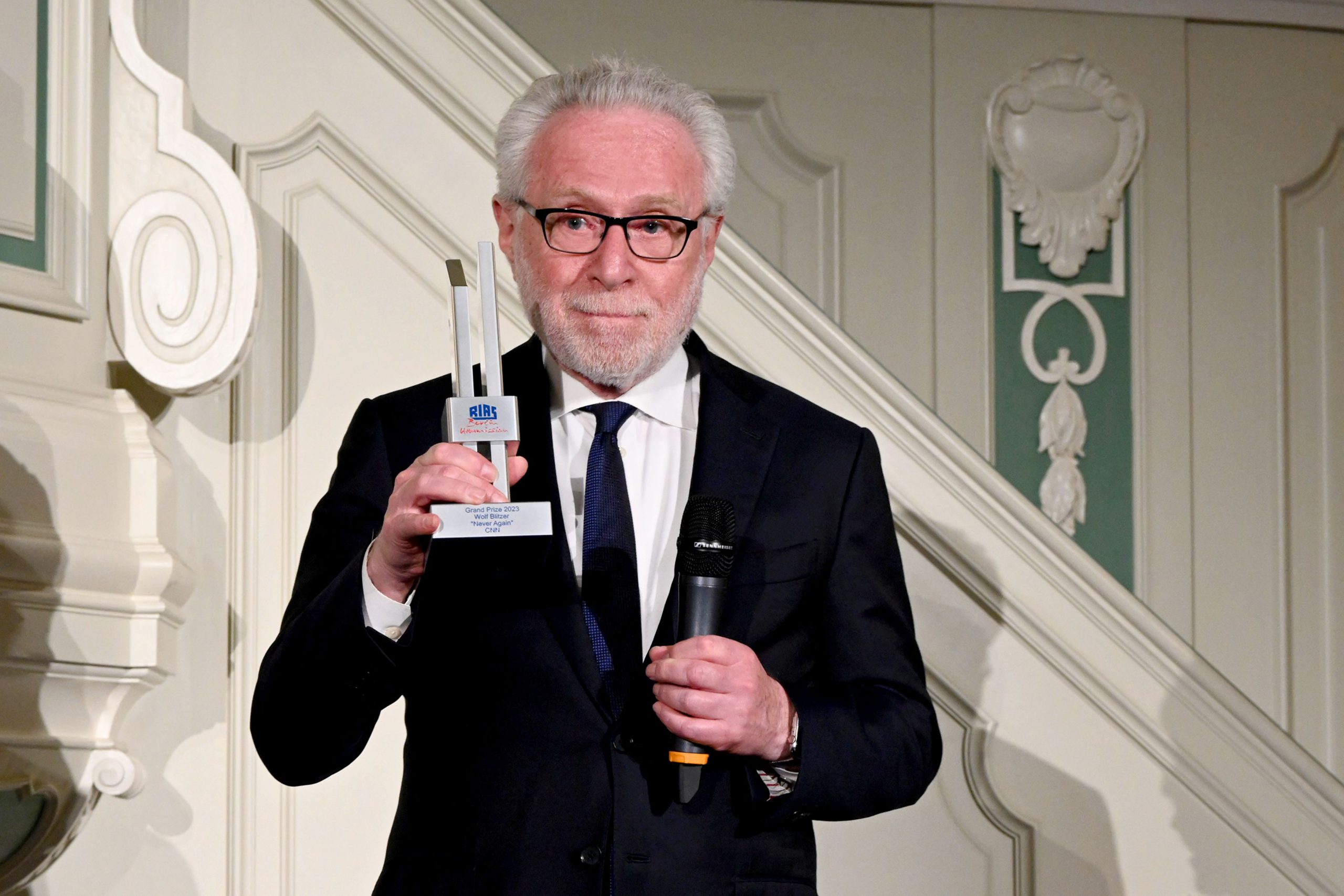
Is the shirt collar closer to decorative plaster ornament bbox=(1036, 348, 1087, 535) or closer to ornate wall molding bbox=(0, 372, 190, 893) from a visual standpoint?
ornate wall molding bbox=(0, 372, 190, 893)

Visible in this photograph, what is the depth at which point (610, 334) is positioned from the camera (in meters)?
1.69

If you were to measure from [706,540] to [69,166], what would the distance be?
47.0 inches

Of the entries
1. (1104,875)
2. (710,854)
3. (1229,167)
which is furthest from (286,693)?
(1229,167)

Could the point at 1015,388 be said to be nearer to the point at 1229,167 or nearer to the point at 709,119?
the point at 1229,167

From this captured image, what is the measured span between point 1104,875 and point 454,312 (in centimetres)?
146

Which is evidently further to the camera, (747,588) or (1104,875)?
(1104,875)

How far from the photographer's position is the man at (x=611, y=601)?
60.4 inches

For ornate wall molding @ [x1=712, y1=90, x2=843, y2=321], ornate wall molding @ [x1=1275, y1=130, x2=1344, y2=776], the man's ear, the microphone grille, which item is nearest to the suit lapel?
the man's ear

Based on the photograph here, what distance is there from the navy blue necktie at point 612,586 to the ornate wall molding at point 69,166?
88 centimetres

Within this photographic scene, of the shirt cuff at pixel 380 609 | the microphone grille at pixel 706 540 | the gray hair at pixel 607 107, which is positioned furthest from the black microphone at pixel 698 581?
the gray hair at pixel 607 107

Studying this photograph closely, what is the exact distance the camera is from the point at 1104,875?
2281mm

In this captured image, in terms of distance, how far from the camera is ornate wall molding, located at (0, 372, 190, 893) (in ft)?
6.33

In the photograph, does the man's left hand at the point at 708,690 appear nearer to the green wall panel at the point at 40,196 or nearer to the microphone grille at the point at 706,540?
the microphone grille at the point at 706,540

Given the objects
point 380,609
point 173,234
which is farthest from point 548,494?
point 173,234
